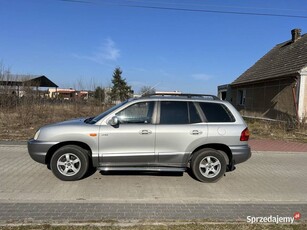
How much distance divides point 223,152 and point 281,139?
26.1 feet

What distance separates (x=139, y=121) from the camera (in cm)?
680

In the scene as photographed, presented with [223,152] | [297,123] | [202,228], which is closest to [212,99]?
[223,152]

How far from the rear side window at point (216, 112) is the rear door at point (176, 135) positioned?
0.23 m

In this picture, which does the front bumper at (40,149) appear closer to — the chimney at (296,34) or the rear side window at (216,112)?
the rear side window at (216,112)

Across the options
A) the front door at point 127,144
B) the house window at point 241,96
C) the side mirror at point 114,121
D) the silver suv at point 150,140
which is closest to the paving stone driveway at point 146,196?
the silver suv at point 150,140

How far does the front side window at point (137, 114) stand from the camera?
680 cm

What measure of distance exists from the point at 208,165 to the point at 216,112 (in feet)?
3.74

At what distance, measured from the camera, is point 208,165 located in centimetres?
695

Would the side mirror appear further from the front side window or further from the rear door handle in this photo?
the rear door handle

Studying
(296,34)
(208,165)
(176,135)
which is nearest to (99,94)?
(176,135)

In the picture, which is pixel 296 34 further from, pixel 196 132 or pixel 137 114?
pixel 137 114

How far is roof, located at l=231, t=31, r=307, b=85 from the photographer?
19.5 m

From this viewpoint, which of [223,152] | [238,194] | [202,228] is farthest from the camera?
[223,152]

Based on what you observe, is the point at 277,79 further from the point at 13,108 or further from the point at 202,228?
the point at 202,228
